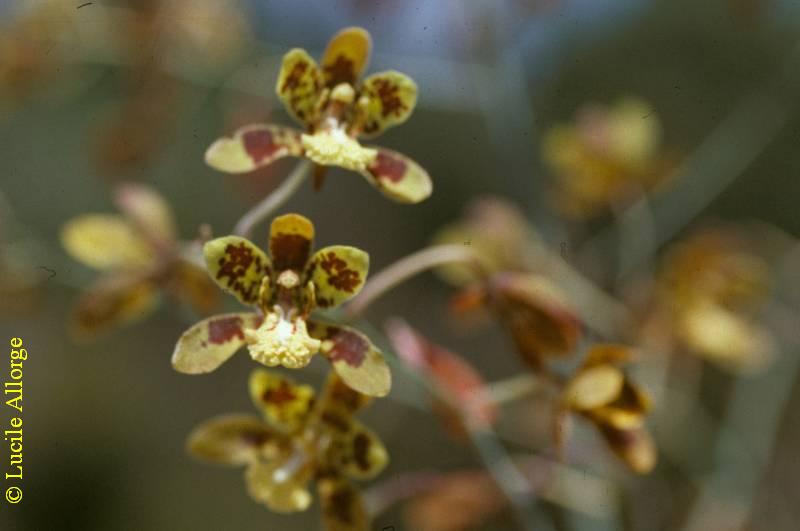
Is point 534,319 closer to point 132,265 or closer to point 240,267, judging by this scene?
point 240,267

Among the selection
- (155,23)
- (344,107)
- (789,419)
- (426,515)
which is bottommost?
(789,419)

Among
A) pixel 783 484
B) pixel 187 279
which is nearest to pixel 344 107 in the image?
pixel 187 279

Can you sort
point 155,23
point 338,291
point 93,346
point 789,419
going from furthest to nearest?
point 93,346
point 789,419
point 155,23
point 338,291

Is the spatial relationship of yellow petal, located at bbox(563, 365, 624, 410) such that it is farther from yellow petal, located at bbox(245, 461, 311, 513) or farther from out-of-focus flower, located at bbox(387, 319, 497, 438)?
yellow petal, located at bbox(245, 461, 311, 513)

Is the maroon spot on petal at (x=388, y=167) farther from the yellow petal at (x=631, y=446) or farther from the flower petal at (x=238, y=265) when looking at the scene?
the yellow petal at (x=631, y=446)

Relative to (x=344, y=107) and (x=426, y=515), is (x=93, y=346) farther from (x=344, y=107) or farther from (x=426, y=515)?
(x=344, y=107)

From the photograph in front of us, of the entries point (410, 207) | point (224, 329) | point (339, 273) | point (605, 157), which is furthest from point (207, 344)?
point (410, 207)

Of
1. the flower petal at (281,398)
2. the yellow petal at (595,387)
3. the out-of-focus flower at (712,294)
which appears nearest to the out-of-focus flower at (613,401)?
the yellow petal at (595,387)
